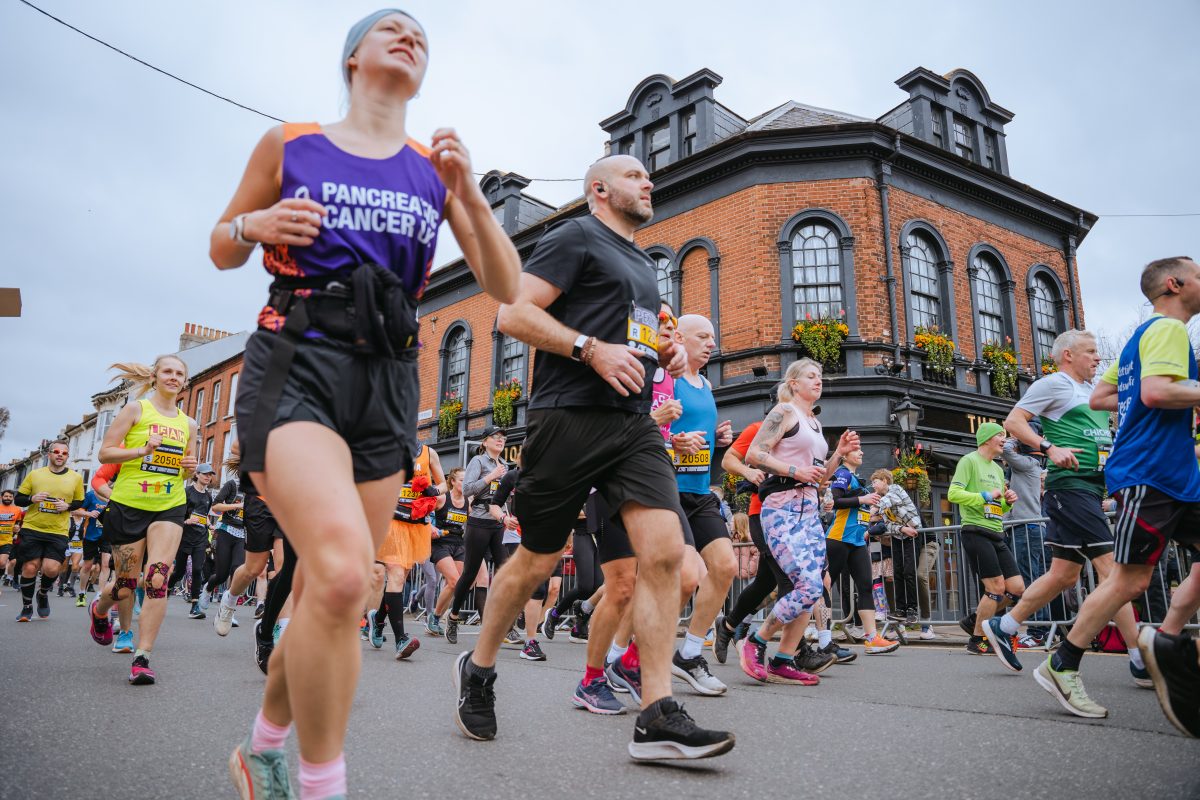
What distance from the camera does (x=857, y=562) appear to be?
8.29 metres

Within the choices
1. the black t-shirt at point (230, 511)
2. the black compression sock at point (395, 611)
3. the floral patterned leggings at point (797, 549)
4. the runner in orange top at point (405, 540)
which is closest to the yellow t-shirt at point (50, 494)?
the black t-shirt at point (230, 511)

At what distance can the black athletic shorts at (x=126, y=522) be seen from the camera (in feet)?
19.3

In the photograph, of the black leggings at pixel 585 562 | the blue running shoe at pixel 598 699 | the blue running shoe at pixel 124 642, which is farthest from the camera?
the black leggings at pixel 585 562

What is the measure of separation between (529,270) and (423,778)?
200 cm

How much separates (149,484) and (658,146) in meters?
17.2

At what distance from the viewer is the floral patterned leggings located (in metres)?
5.68

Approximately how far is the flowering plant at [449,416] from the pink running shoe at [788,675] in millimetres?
19640

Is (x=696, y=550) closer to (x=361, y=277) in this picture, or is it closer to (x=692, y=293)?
(x=361, y=277)

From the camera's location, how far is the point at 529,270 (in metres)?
3.68

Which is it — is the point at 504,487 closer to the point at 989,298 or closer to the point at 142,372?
the point at 142,372

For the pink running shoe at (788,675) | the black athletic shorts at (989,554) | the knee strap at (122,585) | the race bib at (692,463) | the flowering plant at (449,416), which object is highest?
the flowering plant at (449,416)

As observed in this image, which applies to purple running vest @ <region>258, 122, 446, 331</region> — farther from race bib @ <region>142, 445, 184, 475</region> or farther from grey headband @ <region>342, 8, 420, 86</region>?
race bib @ <region>142, 445, 184, 475</region>

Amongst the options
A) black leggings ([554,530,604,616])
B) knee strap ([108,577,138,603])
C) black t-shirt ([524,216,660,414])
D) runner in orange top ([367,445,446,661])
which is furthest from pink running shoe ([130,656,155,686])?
black leggings ([554,530,604,616])

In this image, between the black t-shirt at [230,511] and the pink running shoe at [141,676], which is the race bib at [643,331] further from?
the black t-shirt at [230,511]
